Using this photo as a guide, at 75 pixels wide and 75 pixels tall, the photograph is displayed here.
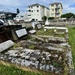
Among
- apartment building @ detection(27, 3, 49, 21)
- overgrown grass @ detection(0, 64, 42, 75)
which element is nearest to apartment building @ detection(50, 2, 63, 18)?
apartment building @ detection(27, 3, 49, 21)

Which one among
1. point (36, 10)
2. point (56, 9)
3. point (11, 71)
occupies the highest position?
point (56, 9)

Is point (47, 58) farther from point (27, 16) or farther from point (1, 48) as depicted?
point (27, 16)

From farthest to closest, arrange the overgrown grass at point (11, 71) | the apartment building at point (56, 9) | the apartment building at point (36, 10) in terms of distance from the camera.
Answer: the apartment building at point (56, 9), the apartment building at point (36, 10), the overgrown grass at point (11, 71)

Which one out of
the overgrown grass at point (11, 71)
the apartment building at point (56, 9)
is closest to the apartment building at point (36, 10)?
the apartment building at point (56, 9)

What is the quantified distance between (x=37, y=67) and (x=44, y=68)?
178mm

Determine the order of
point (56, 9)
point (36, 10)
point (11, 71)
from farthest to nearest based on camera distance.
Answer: point (56, 9)
point (36, 10)
point (11, 71)

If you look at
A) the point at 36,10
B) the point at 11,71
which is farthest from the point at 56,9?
the point at 11,71

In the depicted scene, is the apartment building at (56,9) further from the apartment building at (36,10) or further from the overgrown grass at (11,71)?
the overgrown grass at (11,71)

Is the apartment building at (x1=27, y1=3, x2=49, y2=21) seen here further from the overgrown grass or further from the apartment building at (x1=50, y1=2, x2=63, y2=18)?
the overgrown grass

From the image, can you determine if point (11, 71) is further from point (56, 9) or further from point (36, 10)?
point (56, 9)

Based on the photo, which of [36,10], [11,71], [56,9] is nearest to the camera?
[11,71]

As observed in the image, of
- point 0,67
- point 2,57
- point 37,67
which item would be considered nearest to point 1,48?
point 2,57

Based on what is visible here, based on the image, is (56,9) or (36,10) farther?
(56,9)

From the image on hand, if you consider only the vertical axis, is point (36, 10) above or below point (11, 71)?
above
